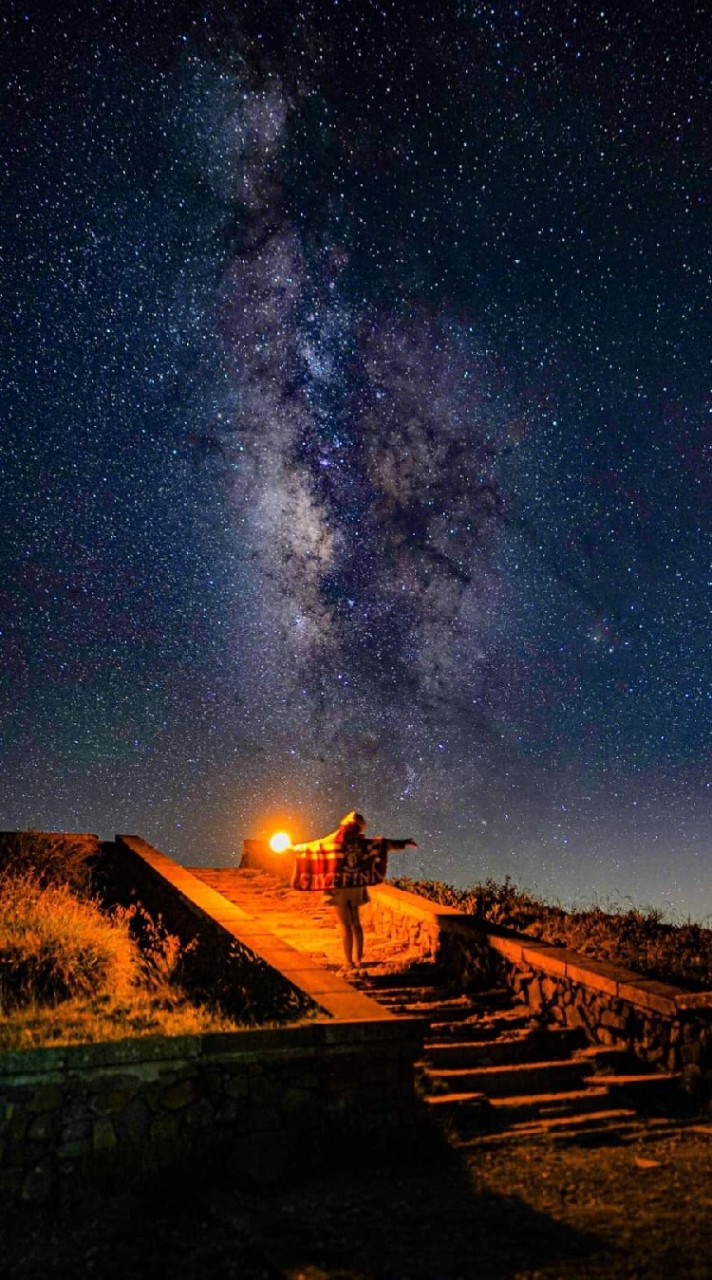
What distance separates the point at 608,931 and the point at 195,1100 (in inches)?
303

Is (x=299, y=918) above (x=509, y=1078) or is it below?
above

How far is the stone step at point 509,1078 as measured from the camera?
6.93 meters

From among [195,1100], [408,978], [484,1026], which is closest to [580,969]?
[484,1026]

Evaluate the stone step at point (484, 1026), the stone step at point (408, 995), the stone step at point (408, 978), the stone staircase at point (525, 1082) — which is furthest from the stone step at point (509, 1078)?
the stone step at point (408, 978)

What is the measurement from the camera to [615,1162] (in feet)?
18.7

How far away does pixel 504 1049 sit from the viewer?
24.9 ft

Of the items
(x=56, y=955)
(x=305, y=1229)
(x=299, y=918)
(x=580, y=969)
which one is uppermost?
(x=299, y=918)

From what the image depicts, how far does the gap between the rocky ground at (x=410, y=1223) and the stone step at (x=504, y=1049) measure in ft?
4.72

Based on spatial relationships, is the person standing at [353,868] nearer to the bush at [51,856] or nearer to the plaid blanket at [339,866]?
the plaid blanket at [339,866]

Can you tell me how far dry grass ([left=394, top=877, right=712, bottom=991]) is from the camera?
9680 mm

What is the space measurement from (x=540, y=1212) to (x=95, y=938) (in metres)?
5.48

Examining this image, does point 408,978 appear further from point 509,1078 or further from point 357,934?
point 509,1078

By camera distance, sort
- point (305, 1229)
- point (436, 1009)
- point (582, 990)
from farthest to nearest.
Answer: point (436, 1009) < point (582, 990) < point (305, 1229)

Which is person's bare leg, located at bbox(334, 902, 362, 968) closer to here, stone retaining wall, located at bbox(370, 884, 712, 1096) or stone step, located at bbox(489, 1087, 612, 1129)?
stone retaining wall, located at bbox(370, 884, 712, 1096)
